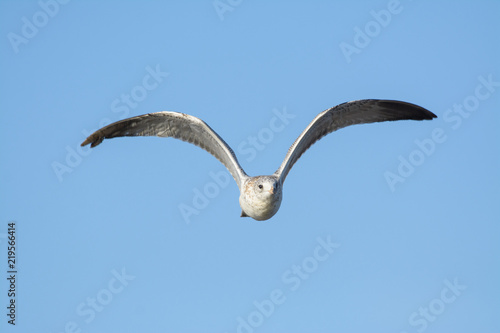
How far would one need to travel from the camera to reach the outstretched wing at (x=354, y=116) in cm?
2133

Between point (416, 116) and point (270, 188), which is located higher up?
point (416, 116)

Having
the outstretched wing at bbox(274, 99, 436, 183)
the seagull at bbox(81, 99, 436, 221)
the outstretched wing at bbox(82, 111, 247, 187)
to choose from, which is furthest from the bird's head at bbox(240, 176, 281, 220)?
the outstretched wing at bbox(274, 99, 436, 183)

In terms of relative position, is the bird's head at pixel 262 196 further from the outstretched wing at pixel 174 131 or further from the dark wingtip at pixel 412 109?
the dark wingtip at pixel 412 109

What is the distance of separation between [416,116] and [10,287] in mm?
13103

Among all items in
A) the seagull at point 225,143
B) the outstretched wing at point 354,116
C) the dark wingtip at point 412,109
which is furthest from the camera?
the dark wingtip at point 412,109

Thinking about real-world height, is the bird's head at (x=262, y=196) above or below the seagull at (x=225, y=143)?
below

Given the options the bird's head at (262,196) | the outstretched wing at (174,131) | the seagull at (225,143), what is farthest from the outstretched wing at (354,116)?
the outstretched wing at (174,131)

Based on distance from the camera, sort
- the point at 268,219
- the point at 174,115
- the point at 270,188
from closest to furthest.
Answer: the point at 270,188, the point at 268,219, the point at 174,115

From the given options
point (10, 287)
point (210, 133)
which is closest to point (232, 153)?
point (210, 133)

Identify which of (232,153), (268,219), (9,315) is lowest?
(9,315)

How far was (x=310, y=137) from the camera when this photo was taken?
21.9 meters

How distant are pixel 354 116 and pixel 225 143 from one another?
163 inches

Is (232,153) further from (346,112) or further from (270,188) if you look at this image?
(346,112)

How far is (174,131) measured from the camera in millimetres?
22391
